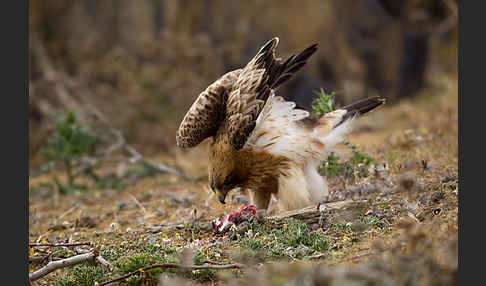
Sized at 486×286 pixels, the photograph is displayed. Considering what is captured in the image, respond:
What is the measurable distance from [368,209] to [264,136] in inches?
42.6

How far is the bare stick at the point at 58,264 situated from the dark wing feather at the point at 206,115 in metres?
1.50

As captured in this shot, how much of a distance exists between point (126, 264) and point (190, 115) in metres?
1.67

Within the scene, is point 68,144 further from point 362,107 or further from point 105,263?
point 362,107

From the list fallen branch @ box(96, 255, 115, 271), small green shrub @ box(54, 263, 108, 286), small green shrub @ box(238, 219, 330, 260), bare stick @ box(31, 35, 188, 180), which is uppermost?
bare stick @ box(31, 35, 188, 180)

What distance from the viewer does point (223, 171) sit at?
4.17 metres

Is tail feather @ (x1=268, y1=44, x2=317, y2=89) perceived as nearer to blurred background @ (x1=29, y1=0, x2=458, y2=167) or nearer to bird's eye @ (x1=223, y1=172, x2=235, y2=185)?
bird's eye @ (x1=223, y1=172, x2=235, y2=185)

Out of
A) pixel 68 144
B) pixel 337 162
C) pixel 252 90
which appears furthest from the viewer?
pixel 68 144

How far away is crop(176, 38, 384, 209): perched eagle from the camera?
13.5 feet

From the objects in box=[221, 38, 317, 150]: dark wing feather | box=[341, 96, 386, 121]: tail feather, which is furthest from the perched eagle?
box=[341, 96, 386, 121]: tail feather

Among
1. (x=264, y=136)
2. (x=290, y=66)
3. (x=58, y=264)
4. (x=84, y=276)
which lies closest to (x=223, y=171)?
(x=264, y=136)

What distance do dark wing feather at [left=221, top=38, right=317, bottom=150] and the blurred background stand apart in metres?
4.86

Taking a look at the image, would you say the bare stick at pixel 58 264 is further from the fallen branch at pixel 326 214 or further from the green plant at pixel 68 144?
the green plant at pixel 68 144

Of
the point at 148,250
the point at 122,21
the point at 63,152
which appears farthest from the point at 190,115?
the point at 122,21

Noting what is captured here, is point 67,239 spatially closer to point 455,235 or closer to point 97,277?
point 97,277
